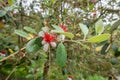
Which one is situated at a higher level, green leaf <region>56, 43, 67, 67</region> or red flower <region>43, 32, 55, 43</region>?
red flower <region>43, 32, 55, 43</region>

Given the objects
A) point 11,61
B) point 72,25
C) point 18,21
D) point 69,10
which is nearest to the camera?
point 11,61

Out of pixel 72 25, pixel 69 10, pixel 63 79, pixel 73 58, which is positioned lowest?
pixel 63 79

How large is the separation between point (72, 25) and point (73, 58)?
0.26 m

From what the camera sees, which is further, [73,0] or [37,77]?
[73,0]

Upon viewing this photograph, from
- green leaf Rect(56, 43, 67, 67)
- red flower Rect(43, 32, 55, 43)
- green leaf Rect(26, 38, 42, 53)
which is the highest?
red flower Rect(43, 32, 55, 43)

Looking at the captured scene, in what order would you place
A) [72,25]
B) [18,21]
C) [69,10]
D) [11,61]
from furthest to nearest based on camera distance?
[69,10]
[72,25]
[18,21]
[11,61]

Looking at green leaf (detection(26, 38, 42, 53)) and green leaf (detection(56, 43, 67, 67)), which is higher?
green leaf (detection(26, 38, 42, 53))

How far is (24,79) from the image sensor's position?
6.88 ft

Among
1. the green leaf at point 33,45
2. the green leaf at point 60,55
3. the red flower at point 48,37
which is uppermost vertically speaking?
the red flower at point 48,37

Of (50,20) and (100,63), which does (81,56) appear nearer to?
(100,63)

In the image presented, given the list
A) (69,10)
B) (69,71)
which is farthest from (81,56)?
(69,10)

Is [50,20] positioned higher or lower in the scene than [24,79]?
higher

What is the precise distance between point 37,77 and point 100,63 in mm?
578

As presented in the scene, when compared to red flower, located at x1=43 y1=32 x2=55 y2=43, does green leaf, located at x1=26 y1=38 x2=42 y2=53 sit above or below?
below
